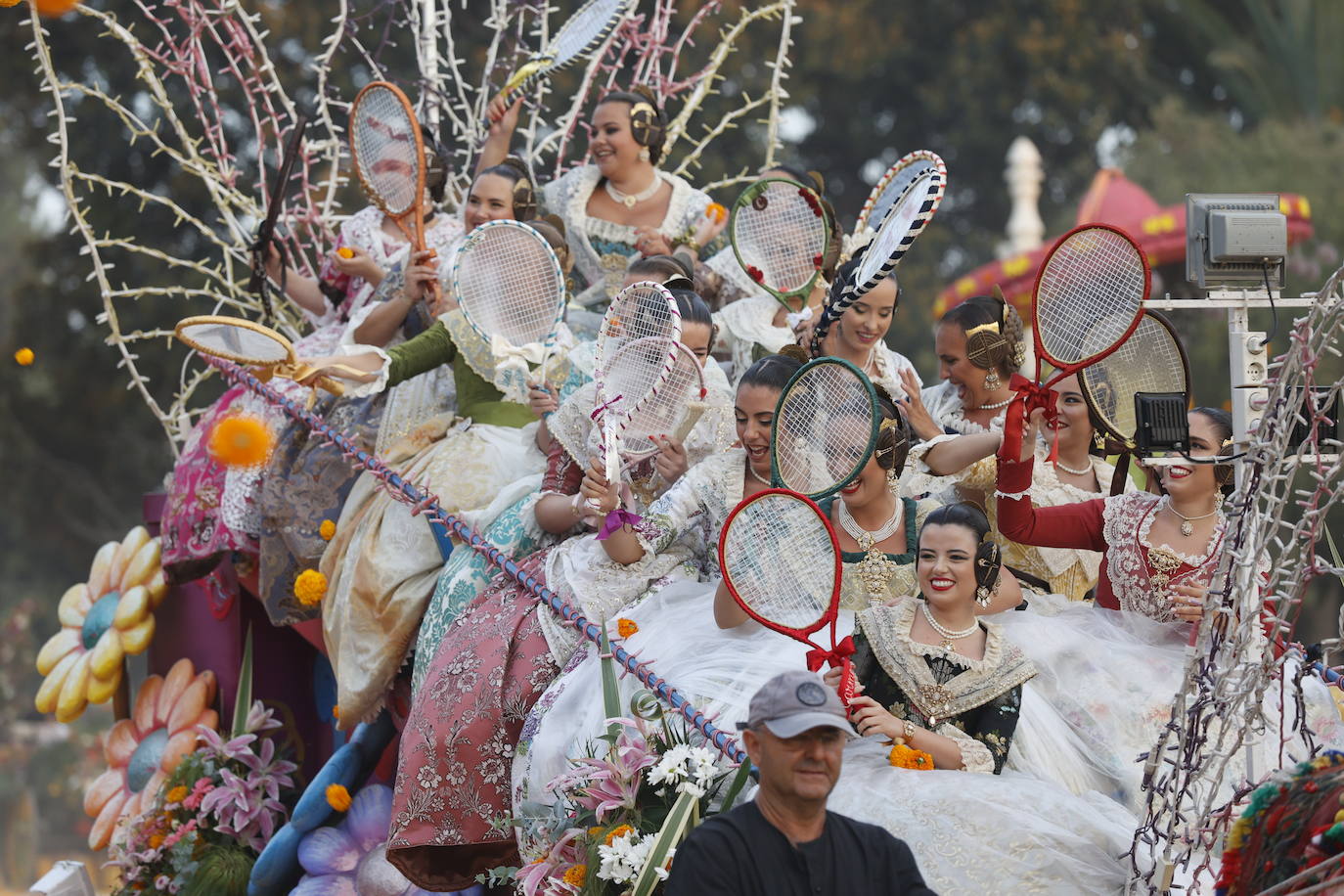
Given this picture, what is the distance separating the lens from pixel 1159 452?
4074 mm

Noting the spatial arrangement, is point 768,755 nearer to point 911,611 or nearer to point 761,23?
point 911,611

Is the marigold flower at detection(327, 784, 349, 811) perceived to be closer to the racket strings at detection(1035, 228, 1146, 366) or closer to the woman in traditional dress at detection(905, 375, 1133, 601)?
the woman in traditional dress at detection(905, 375, 1133, 601)

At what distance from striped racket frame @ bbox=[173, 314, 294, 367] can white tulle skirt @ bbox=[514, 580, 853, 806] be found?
1271mm

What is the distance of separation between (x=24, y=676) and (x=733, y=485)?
57.1 ft

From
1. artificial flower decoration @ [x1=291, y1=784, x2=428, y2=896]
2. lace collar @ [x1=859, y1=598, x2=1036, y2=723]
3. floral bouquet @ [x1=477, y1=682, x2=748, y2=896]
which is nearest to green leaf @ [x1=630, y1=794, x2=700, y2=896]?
floral bouquet @ [x1=477, y1=682, x2=748, y2=896]

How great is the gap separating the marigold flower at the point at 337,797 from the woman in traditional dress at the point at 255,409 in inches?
37.0

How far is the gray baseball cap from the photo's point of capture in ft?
10.6

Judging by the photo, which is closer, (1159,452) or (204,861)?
(1159,452)

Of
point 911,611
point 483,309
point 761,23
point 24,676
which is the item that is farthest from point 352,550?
point 24,676

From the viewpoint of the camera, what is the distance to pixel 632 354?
4.90 metres

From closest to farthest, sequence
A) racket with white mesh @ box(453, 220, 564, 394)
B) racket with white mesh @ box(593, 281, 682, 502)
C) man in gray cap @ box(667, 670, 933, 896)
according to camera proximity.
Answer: man in gray cap @ box(667, 670, 933, 896) → racket with white mesh @ box(593, 281, 682, 502) → racket with white mesh @ box(453, 220, 564, 394)

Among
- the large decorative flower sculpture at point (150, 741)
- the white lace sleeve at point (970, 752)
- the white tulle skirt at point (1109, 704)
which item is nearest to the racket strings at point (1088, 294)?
the white tulle skirt at point (1109, 704)

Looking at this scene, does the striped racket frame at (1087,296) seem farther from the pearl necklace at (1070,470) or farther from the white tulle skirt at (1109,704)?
the pearl necklace at (1070,470)

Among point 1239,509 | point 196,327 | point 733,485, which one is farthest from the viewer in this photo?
point 196,327
